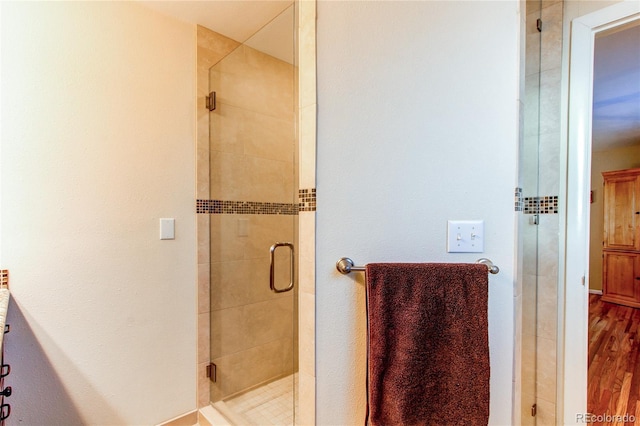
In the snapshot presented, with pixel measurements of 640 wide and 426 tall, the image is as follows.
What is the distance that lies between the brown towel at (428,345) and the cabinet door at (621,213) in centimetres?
482

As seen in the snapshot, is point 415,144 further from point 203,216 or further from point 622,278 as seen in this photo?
point 622,278

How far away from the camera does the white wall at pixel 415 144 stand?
1.09 meters

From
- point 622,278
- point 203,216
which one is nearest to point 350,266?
point 203,216

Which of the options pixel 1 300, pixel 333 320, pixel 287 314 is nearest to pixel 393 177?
pixel 333 320

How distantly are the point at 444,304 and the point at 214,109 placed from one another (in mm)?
1692

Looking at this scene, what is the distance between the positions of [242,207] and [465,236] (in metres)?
1.34

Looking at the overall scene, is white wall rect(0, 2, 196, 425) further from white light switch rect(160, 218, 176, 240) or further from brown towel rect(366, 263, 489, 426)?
brown towel rect(366, 263, 489, 426)

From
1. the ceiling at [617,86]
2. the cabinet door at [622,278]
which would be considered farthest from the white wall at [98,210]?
the cabinet door at [622,278]

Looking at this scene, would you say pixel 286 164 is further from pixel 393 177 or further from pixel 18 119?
pixel 18 119

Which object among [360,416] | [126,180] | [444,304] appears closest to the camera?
[444,304]

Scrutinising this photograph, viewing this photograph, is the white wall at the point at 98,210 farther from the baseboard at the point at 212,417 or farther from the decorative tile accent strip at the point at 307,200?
the decorative tile accent strip at the point at 307,200

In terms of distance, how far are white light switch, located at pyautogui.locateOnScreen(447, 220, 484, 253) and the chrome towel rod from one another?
0.20ft

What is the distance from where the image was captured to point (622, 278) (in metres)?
4.20

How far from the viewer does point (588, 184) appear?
138 centimetres
